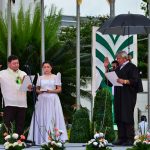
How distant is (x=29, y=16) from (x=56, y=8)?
674mm

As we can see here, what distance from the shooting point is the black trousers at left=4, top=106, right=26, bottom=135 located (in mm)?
9602

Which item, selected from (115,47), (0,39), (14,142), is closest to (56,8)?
(0,39)

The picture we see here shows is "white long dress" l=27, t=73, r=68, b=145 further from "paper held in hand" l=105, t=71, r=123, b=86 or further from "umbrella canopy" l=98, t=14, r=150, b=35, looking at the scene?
"umbrella canopy" l=98, t=14, r=150, b=35

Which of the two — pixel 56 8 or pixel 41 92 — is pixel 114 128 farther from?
pixel 56 8

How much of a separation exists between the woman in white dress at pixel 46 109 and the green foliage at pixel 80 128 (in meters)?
0.88

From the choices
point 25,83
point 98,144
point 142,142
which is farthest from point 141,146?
point 25,83

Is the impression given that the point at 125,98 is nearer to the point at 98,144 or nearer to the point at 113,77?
the point at 113,77

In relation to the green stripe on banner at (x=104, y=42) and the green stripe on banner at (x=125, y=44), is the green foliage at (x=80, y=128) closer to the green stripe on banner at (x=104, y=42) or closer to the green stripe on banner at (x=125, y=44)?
the green stripe on banner at (x=104, y=42)

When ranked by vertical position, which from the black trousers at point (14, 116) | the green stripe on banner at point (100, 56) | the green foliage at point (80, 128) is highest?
the green stripe on banner at point (100, 56)

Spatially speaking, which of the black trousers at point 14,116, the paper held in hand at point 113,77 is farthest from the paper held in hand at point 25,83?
the paper held in hand at point 113,77

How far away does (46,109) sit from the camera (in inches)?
397

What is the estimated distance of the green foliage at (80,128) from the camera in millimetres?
11133

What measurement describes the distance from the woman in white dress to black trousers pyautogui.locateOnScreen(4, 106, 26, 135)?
1.51 feet

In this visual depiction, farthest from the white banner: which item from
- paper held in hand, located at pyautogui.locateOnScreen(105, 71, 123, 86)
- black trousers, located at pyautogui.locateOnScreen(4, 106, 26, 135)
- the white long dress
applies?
black trousers, located at pyautogui.locateOnScreen(4, 106, 26, 135)
